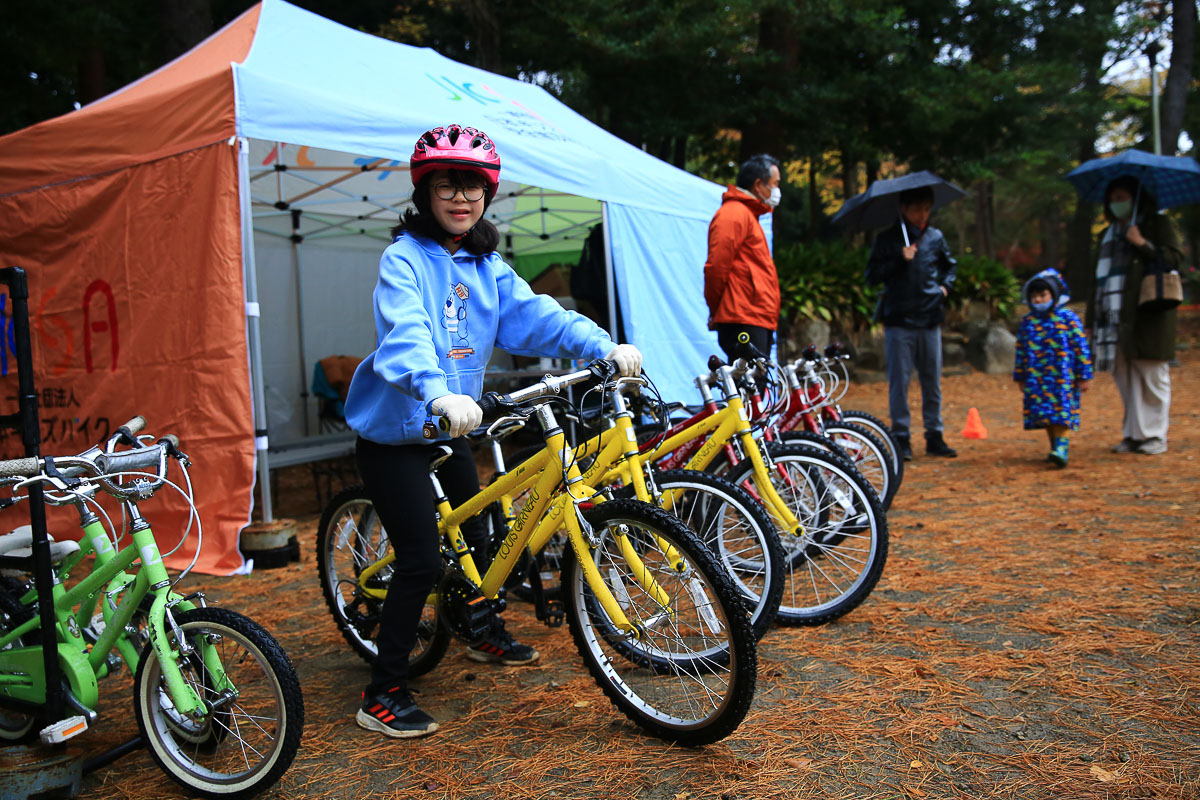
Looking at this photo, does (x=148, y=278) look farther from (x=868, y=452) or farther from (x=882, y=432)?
(x=882, y=432)

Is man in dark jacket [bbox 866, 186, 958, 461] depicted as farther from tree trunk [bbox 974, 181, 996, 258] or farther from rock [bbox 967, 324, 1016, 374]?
tree trunk [bbox 974, 181, 996, 258]

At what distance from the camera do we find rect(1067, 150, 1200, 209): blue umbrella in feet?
21.1

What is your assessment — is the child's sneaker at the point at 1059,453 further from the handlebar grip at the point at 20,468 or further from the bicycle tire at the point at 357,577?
the handlebar grip at the point at 20,468

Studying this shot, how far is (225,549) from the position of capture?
15.4 feet

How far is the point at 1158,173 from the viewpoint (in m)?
6.54

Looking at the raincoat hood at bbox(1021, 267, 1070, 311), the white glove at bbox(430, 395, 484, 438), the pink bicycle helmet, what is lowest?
the white glove at bbox(430, 395, 484, 438)

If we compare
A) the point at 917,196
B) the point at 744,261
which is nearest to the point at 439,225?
the point at 744,261

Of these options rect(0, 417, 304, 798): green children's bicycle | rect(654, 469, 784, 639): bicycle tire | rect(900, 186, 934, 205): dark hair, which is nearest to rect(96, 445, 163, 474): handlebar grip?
rect(0, 417, 304, 798): green children's bicycle

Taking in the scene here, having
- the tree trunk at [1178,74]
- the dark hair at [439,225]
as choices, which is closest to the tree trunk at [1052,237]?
Answer: the tree trunk at [1178,74]

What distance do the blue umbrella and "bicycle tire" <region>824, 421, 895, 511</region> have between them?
3523mm

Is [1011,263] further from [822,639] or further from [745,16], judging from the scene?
[822,639]

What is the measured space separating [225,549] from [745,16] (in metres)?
10.2

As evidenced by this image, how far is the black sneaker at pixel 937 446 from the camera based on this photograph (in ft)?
23.5

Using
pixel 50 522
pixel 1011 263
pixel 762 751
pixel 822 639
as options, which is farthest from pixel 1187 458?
pixel 1011 263
